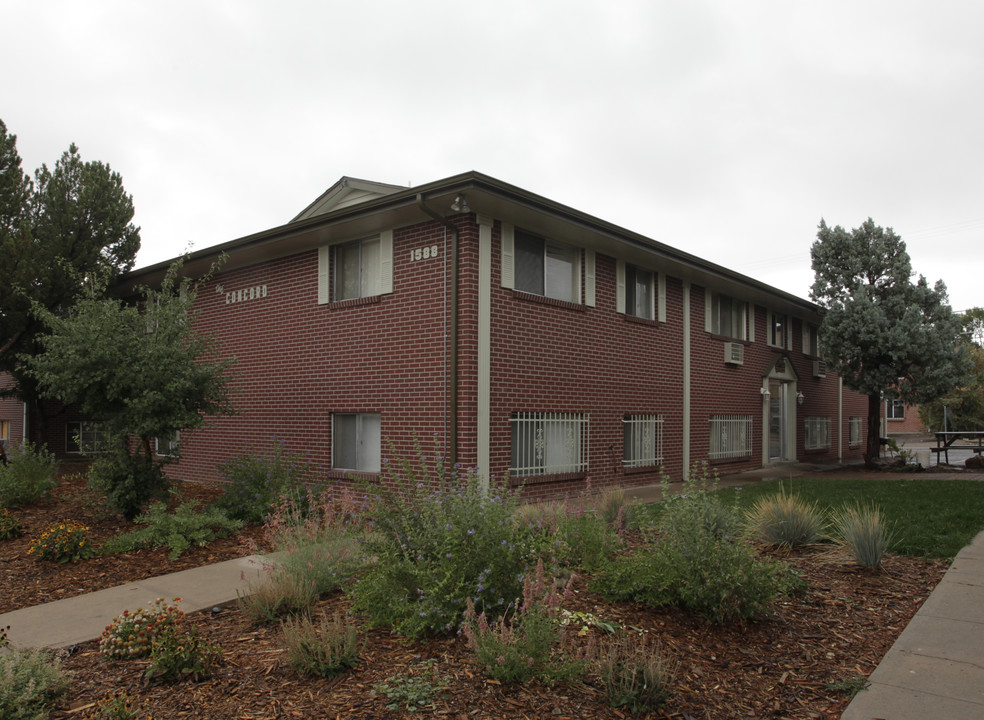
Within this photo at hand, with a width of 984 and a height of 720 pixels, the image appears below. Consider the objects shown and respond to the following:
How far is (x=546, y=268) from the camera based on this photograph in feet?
38.3

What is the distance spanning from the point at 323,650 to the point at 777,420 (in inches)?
717

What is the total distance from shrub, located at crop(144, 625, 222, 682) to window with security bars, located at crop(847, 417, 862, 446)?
24.6 metres

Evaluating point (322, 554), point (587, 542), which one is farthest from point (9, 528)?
point (587, 542)

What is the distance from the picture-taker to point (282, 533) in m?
6.54

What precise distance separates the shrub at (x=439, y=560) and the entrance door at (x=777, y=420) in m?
16.1

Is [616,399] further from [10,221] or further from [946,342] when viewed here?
[10,221]

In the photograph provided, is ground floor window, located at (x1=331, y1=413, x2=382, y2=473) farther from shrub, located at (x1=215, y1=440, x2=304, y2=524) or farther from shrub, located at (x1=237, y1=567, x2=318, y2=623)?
shrub, located at (x1=237, y1=567, x2=318, y2=623)

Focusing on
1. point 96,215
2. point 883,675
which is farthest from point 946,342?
point 96,215

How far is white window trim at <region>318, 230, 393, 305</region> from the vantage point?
11.1m

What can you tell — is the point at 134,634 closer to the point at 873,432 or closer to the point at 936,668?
the point at 936,668

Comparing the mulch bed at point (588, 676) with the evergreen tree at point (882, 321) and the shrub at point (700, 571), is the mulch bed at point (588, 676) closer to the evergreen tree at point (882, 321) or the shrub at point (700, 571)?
the shrub at point (700, 571)

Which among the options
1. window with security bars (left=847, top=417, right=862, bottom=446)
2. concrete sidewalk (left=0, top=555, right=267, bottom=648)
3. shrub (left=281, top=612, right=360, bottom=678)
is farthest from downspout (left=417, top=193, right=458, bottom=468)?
window with security bars (left=847, top=417, right=862, bottom=446)

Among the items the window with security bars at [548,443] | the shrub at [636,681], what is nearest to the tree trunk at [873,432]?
the window with security bars at [548,443]

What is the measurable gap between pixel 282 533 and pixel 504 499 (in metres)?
2.20
